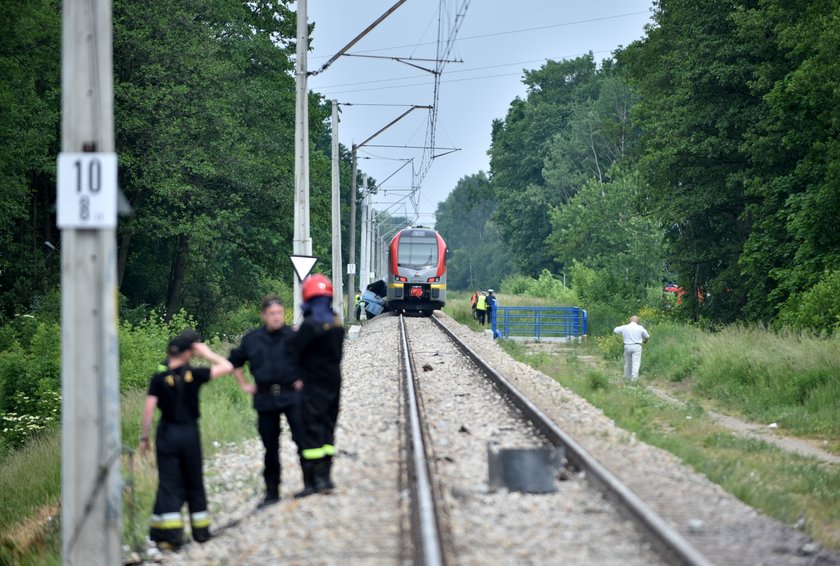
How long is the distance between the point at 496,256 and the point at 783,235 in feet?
388

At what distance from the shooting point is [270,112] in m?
46.7

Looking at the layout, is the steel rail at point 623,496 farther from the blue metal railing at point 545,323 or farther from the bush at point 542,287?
the bush at point 542,287

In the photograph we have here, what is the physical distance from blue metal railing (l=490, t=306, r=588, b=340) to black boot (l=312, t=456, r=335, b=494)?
27.4 m

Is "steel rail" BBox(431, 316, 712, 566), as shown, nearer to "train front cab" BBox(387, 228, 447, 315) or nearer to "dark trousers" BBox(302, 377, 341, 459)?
"dark trousers" BBox(302, 377, 341, 459)

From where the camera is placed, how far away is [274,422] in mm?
9297

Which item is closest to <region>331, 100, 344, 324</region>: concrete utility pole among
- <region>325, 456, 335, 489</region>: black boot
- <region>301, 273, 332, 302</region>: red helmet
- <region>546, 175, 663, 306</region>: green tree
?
<region>546, 175, 663, 306</region>: green tree

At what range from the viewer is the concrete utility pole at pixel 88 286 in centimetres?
788

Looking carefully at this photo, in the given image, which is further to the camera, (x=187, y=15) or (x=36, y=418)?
(x=187, y=15)

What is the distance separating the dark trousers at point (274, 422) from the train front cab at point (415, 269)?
1333 inches

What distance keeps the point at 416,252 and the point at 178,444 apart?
34.9 meters

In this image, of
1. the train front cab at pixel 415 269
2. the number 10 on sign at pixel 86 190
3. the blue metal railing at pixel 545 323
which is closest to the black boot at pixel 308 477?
the number 10 on sign at pixel 86 190

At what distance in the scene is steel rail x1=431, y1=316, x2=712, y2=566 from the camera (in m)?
7.22

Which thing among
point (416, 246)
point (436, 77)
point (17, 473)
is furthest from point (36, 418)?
point (416, 246)

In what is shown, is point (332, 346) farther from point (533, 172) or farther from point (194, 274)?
point (533, 172)
